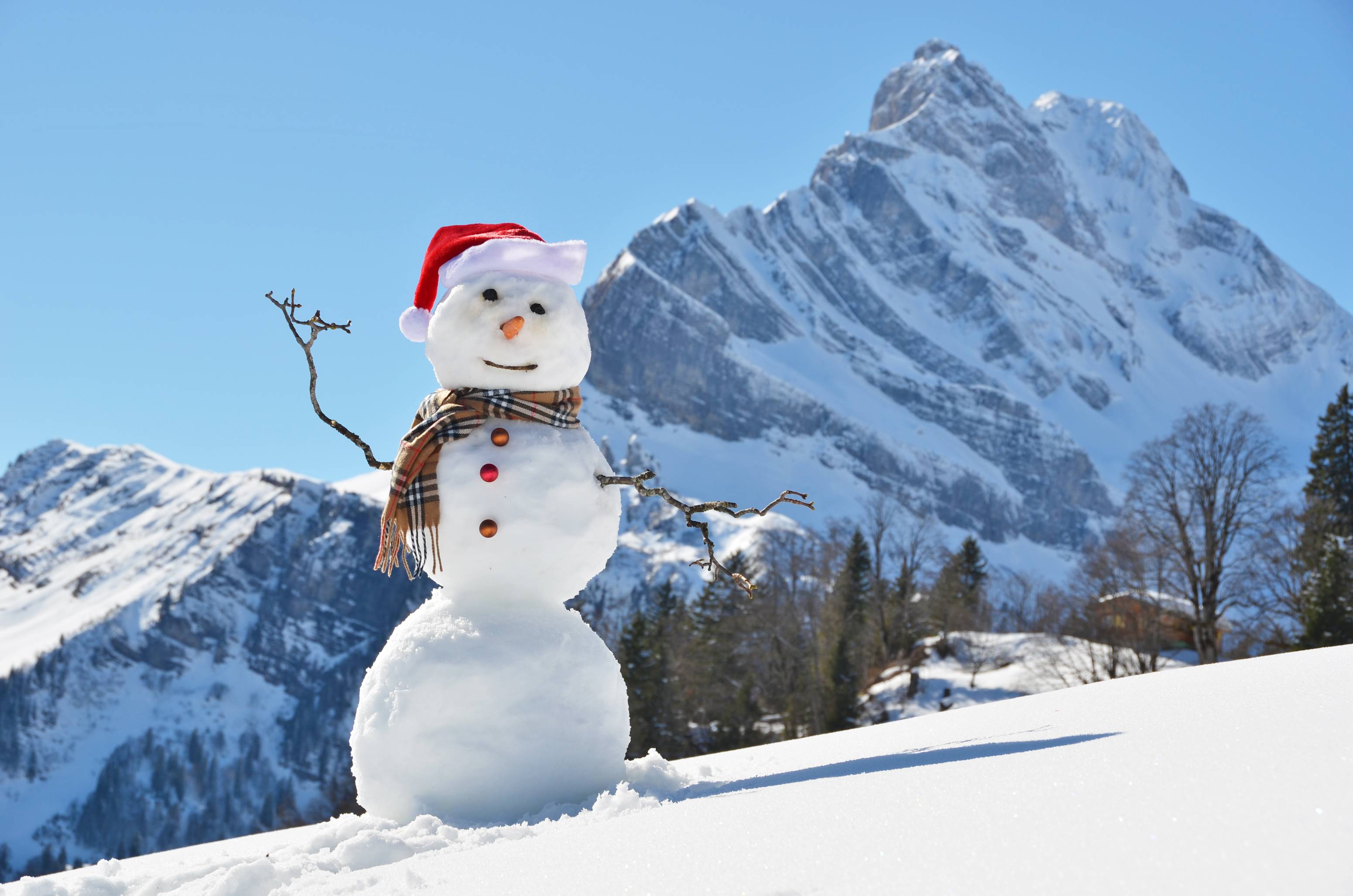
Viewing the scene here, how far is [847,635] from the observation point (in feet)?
99.4

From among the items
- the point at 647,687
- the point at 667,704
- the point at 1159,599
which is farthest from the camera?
the point at 667,704

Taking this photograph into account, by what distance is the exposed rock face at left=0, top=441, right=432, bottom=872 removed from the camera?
101 meters

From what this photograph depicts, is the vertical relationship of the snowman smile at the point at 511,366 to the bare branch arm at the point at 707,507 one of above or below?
above

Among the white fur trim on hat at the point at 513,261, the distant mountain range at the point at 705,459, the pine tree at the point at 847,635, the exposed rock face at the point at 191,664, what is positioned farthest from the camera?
the distant mountain range at the point at 705,459

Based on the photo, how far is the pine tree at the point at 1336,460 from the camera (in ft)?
113

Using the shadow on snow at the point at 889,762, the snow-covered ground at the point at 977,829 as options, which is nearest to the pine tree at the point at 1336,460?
the shadow on snow at the point at 889,762

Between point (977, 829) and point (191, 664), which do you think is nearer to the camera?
point (977, 829)

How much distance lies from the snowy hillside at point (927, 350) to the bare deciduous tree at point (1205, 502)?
8489cm

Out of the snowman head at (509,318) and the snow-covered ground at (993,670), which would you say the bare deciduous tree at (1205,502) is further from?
the snowman head at (509,318)

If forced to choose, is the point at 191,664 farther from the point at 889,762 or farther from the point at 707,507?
the point at 889,762

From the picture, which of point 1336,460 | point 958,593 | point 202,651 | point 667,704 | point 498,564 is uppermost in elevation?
point 202,651

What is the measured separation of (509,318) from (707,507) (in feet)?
4.88

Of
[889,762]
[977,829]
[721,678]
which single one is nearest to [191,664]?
[721,678]

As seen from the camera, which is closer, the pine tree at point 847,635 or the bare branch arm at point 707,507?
the bare branch arm at point 707,507
